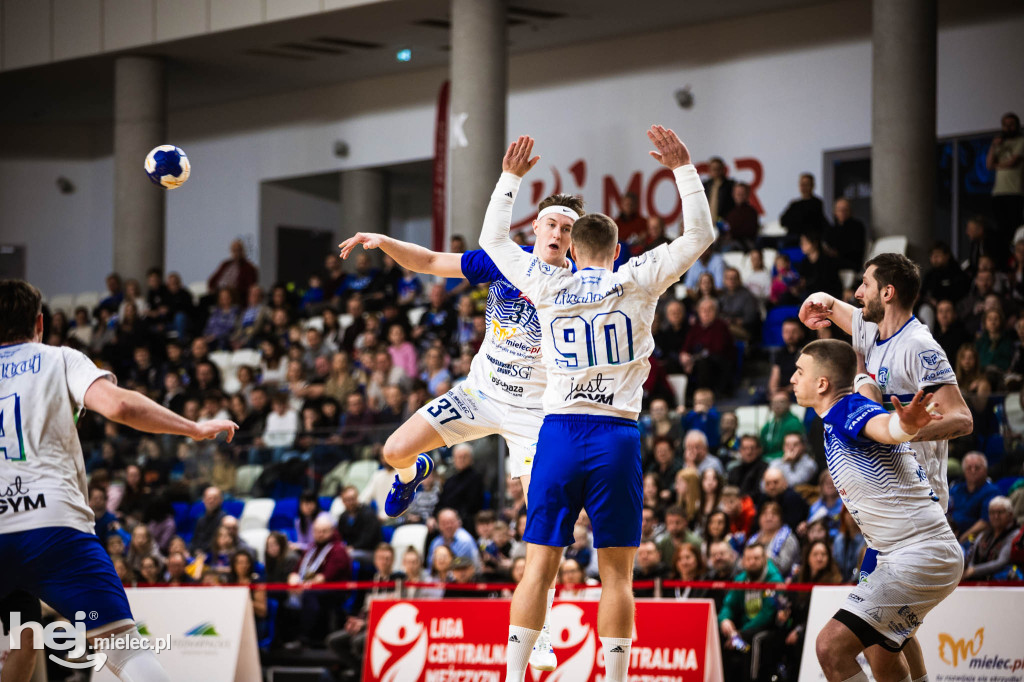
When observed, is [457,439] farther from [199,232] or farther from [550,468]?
[199,232]

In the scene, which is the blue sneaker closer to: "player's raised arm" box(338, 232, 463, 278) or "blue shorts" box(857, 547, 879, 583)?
"player's raised arm" box(338, 232, 463, 278)

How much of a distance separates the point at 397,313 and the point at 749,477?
21.2 ft

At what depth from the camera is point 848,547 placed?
31.0 feet

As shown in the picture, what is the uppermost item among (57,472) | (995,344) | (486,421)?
(995,344)

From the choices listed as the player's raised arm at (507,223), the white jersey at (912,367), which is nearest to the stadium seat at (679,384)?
the white jersey at (912,367)

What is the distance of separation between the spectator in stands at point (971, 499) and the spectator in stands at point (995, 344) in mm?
1913

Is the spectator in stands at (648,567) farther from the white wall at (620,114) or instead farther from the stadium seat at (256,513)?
the white wall at (620,114)

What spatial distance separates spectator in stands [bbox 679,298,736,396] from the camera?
1255cm

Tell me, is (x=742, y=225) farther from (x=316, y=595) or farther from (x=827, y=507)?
(x=316, y=595)

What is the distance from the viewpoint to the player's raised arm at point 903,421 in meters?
4.64

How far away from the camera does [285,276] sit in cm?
2472

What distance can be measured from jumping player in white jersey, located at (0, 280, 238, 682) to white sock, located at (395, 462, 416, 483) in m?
1.92

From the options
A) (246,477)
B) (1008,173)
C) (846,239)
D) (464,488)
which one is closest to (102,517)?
(246,477)

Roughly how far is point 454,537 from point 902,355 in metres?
6.43
